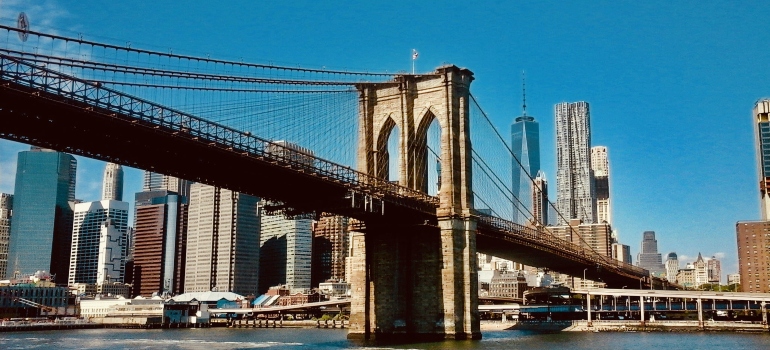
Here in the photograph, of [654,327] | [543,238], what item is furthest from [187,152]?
[654,327]

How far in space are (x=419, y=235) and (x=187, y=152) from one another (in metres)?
22.5

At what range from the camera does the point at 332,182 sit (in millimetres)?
53906

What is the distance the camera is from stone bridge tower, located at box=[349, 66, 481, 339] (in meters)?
61.5

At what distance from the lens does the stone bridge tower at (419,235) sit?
61.5m

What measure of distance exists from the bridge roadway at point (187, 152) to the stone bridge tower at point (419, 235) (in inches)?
78.2

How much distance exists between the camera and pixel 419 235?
63969 millimetres

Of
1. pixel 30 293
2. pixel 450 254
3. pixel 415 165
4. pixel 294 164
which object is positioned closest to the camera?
pixel 294 164

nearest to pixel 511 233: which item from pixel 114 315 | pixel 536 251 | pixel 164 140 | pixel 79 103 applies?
pixel 536 251

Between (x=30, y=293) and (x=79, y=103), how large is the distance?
139 m

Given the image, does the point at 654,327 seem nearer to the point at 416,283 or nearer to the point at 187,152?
the point at 416,283

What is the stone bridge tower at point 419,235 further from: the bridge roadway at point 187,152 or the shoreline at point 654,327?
the shoreline at point 654,327

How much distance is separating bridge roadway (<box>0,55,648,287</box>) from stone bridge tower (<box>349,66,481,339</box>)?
1987 millimetres

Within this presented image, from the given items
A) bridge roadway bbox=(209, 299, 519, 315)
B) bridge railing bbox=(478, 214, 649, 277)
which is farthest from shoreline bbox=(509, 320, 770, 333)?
bridge roadway bbox=(209, 299, 519, 315)

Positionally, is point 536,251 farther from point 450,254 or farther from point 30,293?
point 30,293
